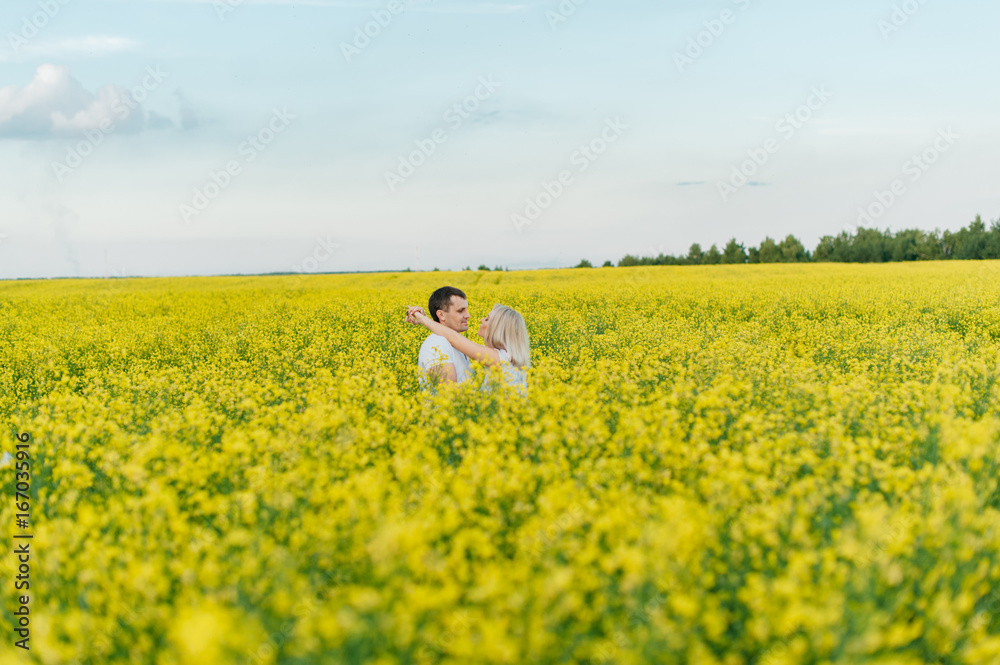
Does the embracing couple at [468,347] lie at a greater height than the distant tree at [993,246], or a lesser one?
lesser

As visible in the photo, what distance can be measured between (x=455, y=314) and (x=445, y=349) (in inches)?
22.9

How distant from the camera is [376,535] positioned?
2.62 metres

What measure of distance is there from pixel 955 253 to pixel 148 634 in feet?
341

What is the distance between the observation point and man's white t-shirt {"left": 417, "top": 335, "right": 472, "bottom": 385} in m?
6.39

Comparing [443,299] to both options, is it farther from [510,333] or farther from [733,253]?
[733,253]

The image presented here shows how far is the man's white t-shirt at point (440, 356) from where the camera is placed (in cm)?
639

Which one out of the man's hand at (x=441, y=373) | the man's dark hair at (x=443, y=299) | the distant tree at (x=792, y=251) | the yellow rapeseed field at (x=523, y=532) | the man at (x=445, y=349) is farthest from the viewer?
the distant tree at (x=792, y=251)

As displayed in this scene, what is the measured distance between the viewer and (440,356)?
631 centimetres

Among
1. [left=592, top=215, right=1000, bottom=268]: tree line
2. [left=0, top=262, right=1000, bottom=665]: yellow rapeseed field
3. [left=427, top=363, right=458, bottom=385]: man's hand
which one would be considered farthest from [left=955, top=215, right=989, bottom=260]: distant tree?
[left=427, top=363, right=458, bottom=385]: man's hand

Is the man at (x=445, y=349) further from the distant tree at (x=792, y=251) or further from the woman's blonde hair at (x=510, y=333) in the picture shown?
the distant tree at (x=792, y=251)

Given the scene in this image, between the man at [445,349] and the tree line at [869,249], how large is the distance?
244 ft

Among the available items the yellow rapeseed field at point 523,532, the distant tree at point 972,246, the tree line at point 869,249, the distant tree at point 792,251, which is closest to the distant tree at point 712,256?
the tree line at point 869,249

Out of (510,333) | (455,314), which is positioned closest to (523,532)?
(510,333)

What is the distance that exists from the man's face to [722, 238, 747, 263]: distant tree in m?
99.8
